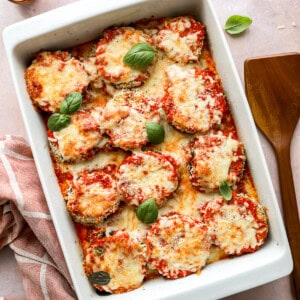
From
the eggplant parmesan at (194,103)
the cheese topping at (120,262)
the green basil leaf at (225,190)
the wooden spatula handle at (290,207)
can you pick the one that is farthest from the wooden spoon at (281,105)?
the cheese topping at (120,262)

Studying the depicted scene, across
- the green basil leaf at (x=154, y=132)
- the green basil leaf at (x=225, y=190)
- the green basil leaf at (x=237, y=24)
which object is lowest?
the green basil leaf at (x=225, y=190)

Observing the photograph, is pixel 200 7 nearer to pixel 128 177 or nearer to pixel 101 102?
pixel 101 102

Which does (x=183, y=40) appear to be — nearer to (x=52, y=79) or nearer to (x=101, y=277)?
(x=52, y=79)

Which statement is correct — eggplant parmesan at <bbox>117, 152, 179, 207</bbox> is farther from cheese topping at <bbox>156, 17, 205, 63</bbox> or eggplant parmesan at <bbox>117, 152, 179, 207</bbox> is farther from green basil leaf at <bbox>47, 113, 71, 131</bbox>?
cheese topping at <bbox>156, 17, 205, 63</bbox>

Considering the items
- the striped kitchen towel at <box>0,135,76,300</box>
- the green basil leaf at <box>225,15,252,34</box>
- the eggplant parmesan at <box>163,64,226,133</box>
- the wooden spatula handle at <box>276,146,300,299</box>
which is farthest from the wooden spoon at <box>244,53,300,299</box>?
the striped kitchen towel at <box>0,135,76,300</box>

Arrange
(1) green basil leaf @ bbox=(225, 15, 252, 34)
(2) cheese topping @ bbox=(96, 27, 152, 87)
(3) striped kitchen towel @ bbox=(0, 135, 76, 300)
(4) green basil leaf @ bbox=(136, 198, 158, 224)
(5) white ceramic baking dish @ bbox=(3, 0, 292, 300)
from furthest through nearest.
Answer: (1) green basil leaf @ bbox=(225, 15, 252, 34) → (3) striped kitchen towel @ bbox=(0, 135, 76, 300) → (2) cheese topping @ bbox=(96, 27, 152, 87) → (4) green basil leaf @ bbox=(136, 198, 158, 224) → (5) white ceramic baking dish @ bbox=(3, 0, 292, 300)

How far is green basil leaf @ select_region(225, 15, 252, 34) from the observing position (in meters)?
3.39

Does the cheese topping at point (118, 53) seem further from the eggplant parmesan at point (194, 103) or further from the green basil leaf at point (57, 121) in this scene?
the green basil leaf at point (57, 121)

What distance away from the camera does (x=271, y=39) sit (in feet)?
11.3

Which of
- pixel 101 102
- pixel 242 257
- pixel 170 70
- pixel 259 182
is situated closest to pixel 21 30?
pixel 101 102

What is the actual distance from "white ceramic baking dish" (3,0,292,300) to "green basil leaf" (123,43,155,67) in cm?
19

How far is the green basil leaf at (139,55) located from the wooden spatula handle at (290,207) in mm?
996

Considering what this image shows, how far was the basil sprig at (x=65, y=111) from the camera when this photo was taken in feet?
10.1

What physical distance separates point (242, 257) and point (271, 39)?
1.39 metres
